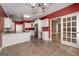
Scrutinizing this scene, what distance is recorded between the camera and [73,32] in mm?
2473

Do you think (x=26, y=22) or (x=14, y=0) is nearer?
(x=14, y=0)

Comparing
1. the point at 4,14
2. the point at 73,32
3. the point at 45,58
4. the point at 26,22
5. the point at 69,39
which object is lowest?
the point at 45,58

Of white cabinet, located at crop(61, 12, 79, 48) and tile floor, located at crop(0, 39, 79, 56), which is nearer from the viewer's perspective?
tile floor, located at crop(0, 39, 79, 56)

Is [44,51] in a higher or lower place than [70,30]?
lower

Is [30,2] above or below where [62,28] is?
above

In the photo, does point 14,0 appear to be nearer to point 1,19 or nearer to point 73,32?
point 1,19

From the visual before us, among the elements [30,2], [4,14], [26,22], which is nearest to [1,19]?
[4,14]

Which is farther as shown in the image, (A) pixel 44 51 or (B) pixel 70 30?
(B) pixel 70 30

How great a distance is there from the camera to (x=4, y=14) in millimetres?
2609

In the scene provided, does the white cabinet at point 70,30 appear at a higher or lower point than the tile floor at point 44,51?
higher

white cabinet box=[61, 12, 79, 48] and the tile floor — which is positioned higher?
white cabinet box=[61, 12, 79, 48]

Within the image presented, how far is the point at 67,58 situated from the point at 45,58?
419mm

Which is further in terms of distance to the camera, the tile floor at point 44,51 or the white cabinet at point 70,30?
the white cabinet at point 70,30

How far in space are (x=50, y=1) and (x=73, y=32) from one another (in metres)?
1.00
